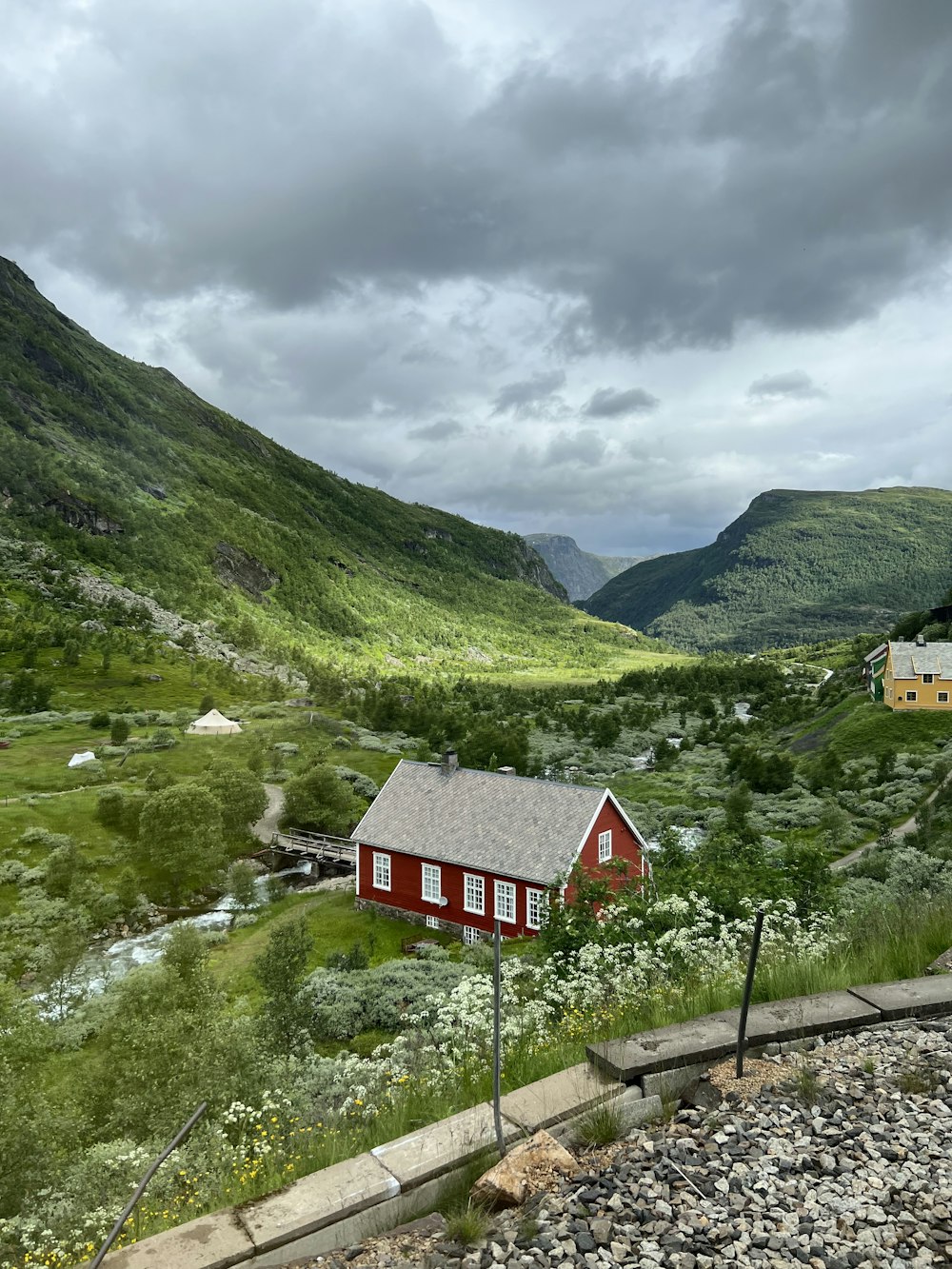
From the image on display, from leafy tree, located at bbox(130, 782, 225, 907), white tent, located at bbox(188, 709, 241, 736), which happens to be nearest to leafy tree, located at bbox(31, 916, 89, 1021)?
leafy tree, located at bbox(130, 782, 225, 907)

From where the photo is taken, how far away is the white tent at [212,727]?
3120 inches

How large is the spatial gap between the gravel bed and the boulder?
123mm

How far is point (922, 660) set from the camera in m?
67.8

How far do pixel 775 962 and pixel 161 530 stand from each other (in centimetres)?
19699

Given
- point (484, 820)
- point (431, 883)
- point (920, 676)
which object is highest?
point (920, 676)

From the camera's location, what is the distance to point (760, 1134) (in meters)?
5.59

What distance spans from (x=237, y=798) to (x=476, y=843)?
24545 mm

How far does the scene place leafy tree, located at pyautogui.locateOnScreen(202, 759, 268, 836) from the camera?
50250mm

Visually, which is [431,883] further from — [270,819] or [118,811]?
[118,811]

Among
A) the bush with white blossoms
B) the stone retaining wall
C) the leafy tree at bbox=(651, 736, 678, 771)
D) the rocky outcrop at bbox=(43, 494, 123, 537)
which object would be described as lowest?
the leafy tree at bbox=(651, 736, 678, 771)

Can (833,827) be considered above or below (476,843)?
below

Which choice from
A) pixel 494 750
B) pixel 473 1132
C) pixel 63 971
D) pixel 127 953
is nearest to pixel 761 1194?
pixel 473 1132

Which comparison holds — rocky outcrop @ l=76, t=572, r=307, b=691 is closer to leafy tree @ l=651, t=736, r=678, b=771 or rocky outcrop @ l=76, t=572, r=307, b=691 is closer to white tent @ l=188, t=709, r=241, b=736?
white tent @ l=188, t=709, r=241, b=736

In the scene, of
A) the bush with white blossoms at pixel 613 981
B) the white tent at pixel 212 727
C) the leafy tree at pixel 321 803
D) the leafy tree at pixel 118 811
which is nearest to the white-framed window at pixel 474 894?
the leafy tree at pixel 321 803
